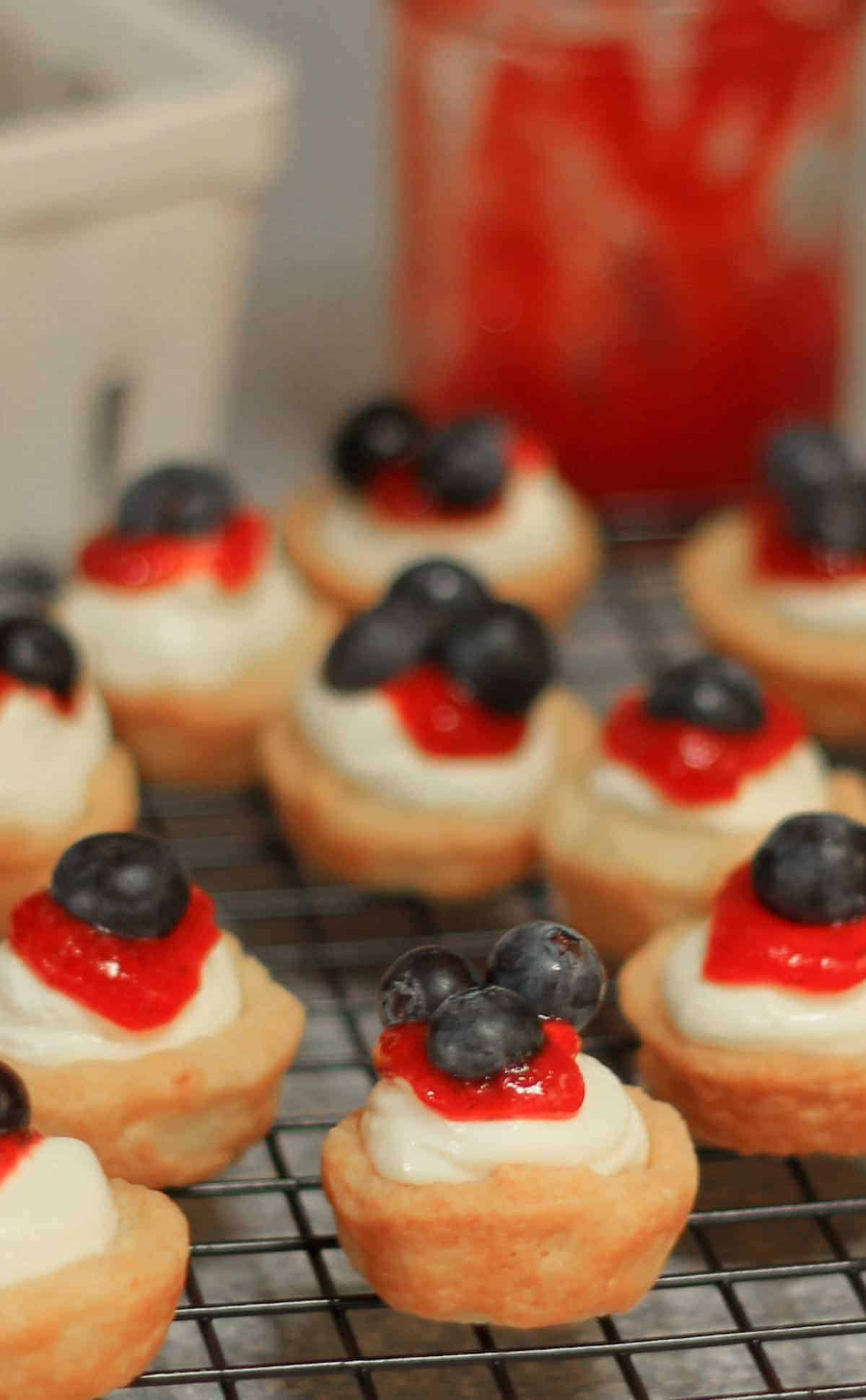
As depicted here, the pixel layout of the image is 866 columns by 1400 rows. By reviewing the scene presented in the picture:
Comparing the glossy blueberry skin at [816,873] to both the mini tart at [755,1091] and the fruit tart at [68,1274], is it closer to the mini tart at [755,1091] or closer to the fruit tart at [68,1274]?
the mini tart at [755,1091]

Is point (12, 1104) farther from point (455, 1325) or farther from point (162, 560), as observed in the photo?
point (162, 560)

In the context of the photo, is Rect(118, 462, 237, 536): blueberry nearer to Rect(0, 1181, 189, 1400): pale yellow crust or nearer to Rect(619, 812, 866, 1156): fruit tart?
Rect(619, 812, 866, 1156): fruit tart

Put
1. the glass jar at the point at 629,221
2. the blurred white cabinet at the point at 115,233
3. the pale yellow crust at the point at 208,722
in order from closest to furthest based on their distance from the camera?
the pale yellow crust at the point at 208,722
the blurred white cabinet at the point at 115,233
the glass jar at the point at 629,221

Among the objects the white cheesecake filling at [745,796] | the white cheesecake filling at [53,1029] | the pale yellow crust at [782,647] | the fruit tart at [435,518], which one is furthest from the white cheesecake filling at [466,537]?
the white cheesecake filling at [53,1029]

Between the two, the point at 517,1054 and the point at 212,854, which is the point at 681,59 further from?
the point at 517,1054

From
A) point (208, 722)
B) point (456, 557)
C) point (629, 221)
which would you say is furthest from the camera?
point (629, 221)

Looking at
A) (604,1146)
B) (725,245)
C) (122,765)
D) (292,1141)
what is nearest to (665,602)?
(725,245)

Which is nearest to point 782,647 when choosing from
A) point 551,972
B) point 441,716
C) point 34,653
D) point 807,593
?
point 807,593
